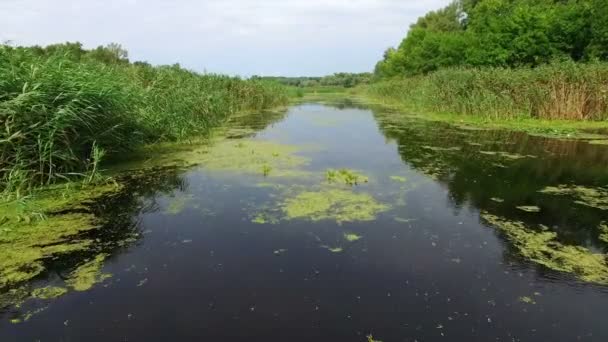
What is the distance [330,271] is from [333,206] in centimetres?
192

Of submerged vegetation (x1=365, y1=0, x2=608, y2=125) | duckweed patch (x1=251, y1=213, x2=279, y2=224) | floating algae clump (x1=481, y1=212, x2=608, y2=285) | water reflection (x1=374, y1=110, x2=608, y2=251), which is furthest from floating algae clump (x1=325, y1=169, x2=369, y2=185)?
submerged vegetation (x1=365, y1=0, x2=608, y2=125)

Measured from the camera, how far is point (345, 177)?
7184 mm

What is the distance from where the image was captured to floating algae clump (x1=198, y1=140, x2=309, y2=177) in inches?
312

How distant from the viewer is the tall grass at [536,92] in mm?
13523

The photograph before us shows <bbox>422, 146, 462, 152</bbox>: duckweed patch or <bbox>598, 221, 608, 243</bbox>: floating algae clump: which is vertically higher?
<bbox>422, 146, 462, 152</bbox>: duckweed patch

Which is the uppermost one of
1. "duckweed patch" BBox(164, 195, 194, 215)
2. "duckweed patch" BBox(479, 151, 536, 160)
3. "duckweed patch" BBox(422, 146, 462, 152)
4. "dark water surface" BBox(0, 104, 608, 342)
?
"duckweed patch" BBox(422, 146, 462, 152)

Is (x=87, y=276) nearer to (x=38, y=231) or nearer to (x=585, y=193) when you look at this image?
(x=38, y=231)

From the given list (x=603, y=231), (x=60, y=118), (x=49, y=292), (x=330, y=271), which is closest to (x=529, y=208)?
(x=603, y=231)

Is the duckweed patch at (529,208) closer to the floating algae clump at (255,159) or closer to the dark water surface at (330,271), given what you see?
the dark water surface at (330,271)

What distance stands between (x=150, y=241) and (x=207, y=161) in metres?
4.14

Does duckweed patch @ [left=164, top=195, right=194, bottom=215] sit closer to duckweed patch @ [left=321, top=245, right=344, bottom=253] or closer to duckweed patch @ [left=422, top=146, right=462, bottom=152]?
duckweed patch @ [left=321, top=245, right=344, bottom=253]

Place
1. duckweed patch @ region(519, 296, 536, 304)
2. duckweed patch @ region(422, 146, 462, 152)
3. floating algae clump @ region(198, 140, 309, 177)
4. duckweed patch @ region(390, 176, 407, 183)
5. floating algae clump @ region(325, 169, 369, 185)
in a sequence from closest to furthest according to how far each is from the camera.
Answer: duckweed patch @ region(519, 296, 536, 304)
floating algae clump @ region(325, 169, 369, 185)
duckweed patch @ region(390, 176, 407, 183)
floating algae clump @ region(198, 140, 309, 177)
duckweed patch @ region(422, 146, 462, 152)

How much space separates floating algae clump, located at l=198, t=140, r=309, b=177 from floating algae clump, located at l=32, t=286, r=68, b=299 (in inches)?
171

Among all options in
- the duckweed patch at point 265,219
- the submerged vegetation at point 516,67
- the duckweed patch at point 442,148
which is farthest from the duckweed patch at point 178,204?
the submerged vegetation at point 516,67
